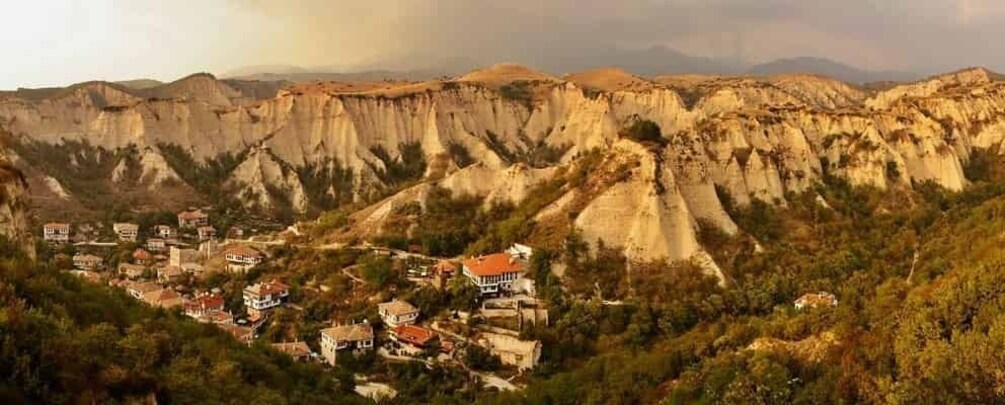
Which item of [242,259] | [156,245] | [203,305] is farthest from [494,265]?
[156,245]

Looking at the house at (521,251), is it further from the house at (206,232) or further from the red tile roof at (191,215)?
the red tile roof at (191,215)

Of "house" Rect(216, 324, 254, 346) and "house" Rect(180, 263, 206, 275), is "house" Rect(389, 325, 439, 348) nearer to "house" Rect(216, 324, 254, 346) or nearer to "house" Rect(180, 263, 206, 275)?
"house" Rect(216, 324, 254, 346)

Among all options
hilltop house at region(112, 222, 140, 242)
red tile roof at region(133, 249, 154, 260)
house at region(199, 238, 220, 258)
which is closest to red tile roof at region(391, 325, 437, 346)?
house at region(199, 238, 220, 258)

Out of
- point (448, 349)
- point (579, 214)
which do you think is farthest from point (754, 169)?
point (448, 349)

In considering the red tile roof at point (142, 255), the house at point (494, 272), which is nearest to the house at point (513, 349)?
the house at point (494, 272)

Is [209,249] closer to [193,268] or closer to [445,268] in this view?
[193,268]
